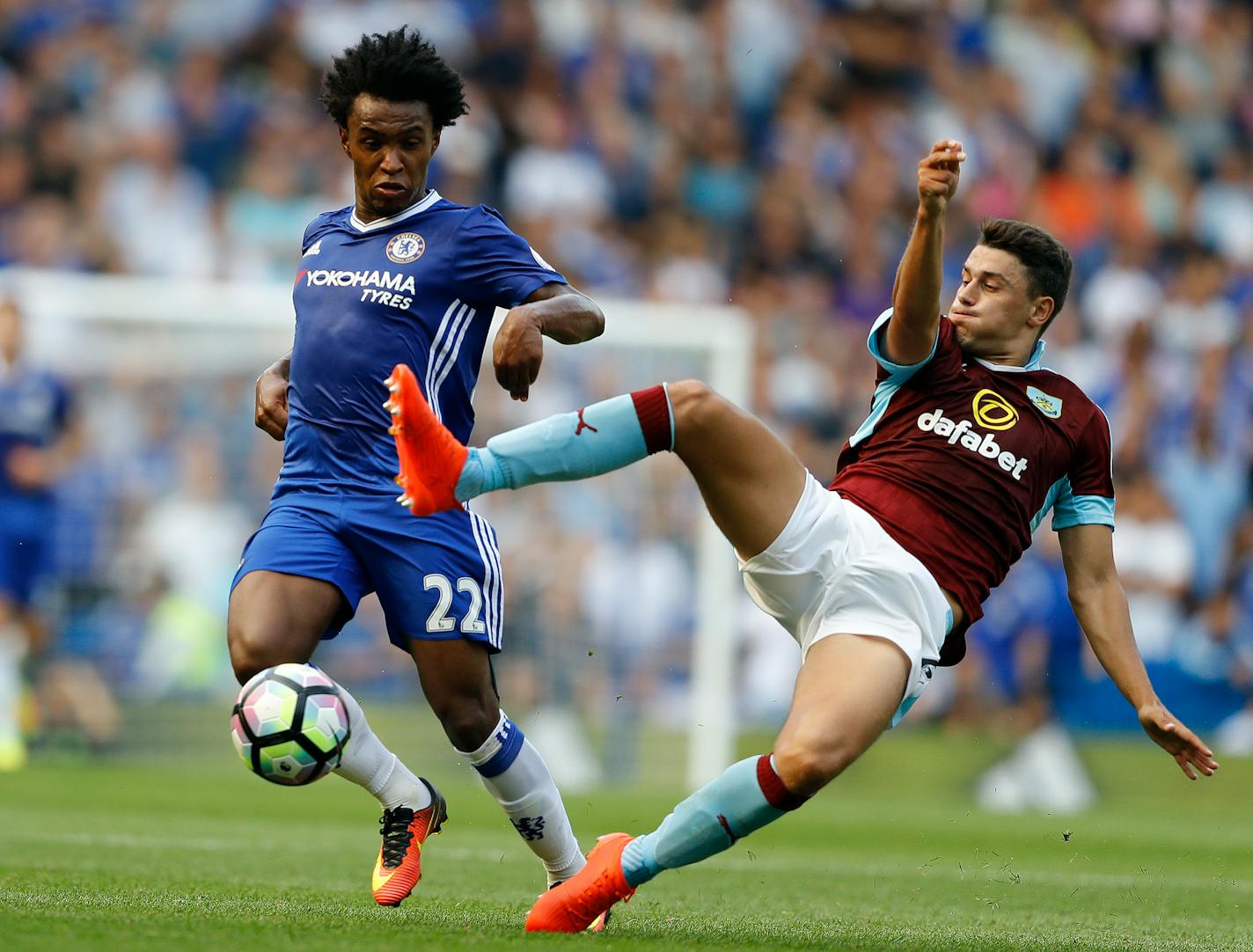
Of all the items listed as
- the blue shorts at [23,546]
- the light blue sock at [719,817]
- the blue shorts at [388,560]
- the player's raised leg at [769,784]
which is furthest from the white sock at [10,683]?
the light blue sock at [719,817]

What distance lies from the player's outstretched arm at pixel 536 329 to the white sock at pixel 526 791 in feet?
3.82

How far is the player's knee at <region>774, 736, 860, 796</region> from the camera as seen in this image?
476 cm

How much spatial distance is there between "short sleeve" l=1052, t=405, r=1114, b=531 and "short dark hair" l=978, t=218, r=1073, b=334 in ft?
1.21

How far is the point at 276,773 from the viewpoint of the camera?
495 cm

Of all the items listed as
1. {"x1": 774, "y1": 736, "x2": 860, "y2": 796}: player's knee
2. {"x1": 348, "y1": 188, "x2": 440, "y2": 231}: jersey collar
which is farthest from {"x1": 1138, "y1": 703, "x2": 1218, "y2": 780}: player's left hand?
{"x1": 348, "y1": 188, "x2": 440, "y2": 231}: jersey collar

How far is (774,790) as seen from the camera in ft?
15.7

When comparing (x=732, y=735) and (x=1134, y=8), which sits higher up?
(x=1134, y=8)

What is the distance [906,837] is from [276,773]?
583 centimetres

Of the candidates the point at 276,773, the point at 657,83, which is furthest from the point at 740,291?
the point at 276,773

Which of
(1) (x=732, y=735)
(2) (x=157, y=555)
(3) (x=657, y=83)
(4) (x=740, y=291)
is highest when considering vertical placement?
(3) (x=657, y=83)

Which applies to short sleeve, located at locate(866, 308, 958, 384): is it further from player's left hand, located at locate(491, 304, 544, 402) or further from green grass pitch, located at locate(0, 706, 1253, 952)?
green grass pitch, located at locate(0, 706, 1253, 952)

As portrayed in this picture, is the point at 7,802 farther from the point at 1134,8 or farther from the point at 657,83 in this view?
the point at 1134,8

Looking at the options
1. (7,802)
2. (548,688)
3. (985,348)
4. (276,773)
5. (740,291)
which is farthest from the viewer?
(740,291)

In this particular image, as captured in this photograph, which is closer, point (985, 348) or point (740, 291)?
point (985, 348)
